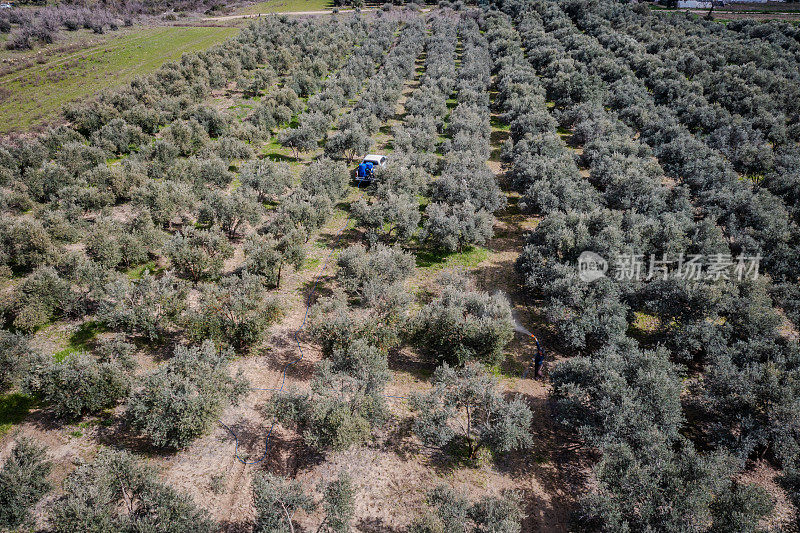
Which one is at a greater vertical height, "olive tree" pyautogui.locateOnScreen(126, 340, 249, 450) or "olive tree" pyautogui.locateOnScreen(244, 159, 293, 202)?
"olive tree" pyautogui.locateOnScreen(244, 159, 293, 202)

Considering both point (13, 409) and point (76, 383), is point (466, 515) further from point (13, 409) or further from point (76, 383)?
point (13, 409)

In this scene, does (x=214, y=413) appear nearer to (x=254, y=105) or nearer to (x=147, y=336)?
(x=147, y=336)

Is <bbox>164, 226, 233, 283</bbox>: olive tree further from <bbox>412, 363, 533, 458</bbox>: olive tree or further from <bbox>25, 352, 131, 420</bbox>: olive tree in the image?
<bbox>412, 363, 533, 458</bbox>: olive tree

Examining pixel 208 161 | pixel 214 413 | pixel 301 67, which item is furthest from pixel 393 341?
pixel 301 67

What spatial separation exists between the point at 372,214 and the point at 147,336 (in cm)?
1900

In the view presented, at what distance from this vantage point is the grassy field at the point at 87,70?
6233 cm

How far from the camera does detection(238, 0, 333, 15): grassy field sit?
138250 mm

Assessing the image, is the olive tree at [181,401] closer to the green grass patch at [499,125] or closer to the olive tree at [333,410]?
the olive tree at [333,410]

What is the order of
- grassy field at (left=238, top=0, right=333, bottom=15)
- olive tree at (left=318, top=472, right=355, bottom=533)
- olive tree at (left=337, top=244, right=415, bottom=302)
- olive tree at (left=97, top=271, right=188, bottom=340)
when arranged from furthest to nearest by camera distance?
grassy field at (left=238, top=0, right=333, bottom=15) < olive tree at (left=337, top=244, right=415, bottom=302) < olive tree at (left=97, top=271, right=188, bottom=340) < olive tree at (left=318, top=472, right=355, bottom=533)

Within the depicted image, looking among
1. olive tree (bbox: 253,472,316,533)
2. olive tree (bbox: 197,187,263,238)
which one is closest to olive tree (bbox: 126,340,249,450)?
olive tree (bbox: 253,472,316,533)

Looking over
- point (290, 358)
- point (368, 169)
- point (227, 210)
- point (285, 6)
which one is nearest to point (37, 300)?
point (227, 210)

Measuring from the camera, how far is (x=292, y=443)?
21844 mm

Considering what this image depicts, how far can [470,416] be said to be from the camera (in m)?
22.6

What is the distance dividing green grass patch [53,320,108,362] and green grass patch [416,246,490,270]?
78.2ft
